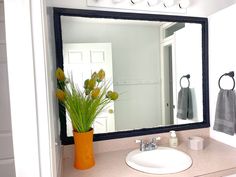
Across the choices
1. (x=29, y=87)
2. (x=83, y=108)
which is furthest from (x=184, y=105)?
(x=29, y=87)

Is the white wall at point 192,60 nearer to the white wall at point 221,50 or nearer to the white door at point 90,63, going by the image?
the white wall at point 221,50

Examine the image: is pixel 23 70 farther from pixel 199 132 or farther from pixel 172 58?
pixel 199 132

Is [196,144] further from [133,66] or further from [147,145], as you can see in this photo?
[133,66]

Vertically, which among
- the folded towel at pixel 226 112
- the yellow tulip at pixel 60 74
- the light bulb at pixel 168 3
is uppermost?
the light bulb at pixel 168 3

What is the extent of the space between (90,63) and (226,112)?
3.29 ft

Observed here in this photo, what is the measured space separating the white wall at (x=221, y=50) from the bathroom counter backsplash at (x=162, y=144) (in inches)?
6.2

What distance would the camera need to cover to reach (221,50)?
59.1 inches

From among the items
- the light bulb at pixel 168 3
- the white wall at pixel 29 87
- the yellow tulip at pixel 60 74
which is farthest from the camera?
the light bulb at pixel 168 3

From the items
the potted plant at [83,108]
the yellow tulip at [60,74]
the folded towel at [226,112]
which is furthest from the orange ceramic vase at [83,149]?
the folded towel at [226,112]

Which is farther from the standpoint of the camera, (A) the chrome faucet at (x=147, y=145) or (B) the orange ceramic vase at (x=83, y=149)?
(A) the chrome faucet at (x=147, y=145)

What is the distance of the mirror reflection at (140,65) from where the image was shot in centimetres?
135

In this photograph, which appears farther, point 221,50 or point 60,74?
point 221,50

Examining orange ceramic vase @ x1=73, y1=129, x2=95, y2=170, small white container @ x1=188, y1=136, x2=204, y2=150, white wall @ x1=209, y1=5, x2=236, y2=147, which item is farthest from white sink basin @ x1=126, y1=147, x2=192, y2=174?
white wall @ x1=209, y1=5, x2=236, y2=147

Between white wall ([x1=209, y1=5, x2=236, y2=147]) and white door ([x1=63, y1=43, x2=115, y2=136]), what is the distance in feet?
2.67
